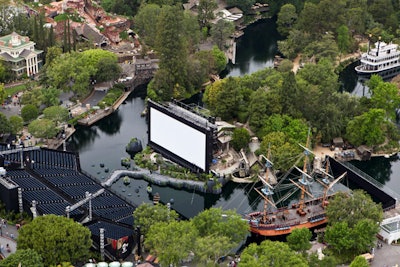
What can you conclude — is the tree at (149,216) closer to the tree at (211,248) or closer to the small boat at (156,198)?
the tree at (211,248)

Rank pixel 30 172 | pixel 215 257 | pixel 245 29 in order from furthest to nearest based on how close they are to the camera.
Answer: pixel 245 29, pixel 30 172, pixel 215 257

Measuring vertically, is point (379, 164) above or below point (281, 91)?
below

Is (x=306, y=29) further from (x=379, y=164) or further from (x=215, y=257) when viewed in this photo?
(x=215, y=257)

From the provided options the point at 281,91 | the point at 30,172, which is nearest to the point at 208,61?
the point at 281,91

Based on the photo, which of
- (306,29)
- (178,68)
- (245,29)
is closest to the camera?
(178,68)

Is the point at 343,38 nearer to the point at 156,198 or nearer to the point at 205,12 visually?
the point at 205,12
